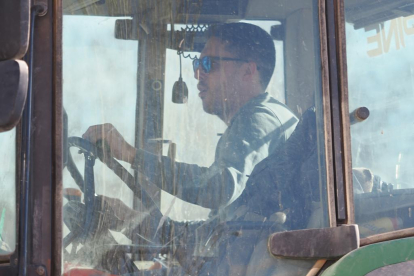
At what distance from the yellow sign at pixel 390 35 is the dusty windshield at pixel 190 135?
19 cm

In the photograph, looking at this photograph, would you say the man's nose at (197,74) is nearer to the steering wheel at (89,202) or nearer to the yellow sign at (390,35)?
the steering wheel at (89,202)

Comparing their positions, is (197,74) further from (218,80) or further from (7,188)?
(7,188)

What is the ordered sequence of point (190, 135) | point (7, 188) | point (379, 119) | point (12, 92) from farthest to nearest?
1. point (379, 119)
2. point (190, 135)
3. point (7, 188)
4. point (12, 92)

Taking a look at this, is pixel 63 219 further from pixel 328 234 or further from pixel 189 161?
pixel 328 234

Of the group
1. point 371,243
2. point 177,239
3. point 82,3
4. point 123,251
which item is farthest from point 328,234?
point 82,3

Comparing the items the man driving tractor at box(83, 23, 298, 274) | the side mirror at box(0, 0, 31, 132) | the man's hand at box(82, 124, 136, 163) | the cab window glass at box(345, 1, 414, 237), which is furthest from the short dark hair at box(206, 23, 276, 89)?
the side mirror at box(0, 0, 31, 132)

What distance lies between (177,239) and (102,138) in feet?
1.18

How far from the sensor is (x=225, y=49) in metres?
1.77

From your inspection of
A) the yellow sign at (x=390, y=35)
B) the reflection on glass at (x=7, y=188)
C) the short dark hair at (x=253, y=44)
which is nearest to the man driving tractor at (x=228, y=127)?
the short dark hair at (x=253, y=44)

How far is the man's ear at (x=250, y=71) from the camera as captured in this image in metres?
1.76

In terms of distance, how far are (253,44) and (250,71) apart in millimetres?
87

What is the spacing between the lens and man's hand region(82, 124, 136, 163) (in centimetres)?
167

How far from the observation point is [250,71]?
69.3 inches

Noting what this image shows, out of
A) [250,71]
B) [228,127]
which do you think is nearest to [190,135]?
[228,127]
